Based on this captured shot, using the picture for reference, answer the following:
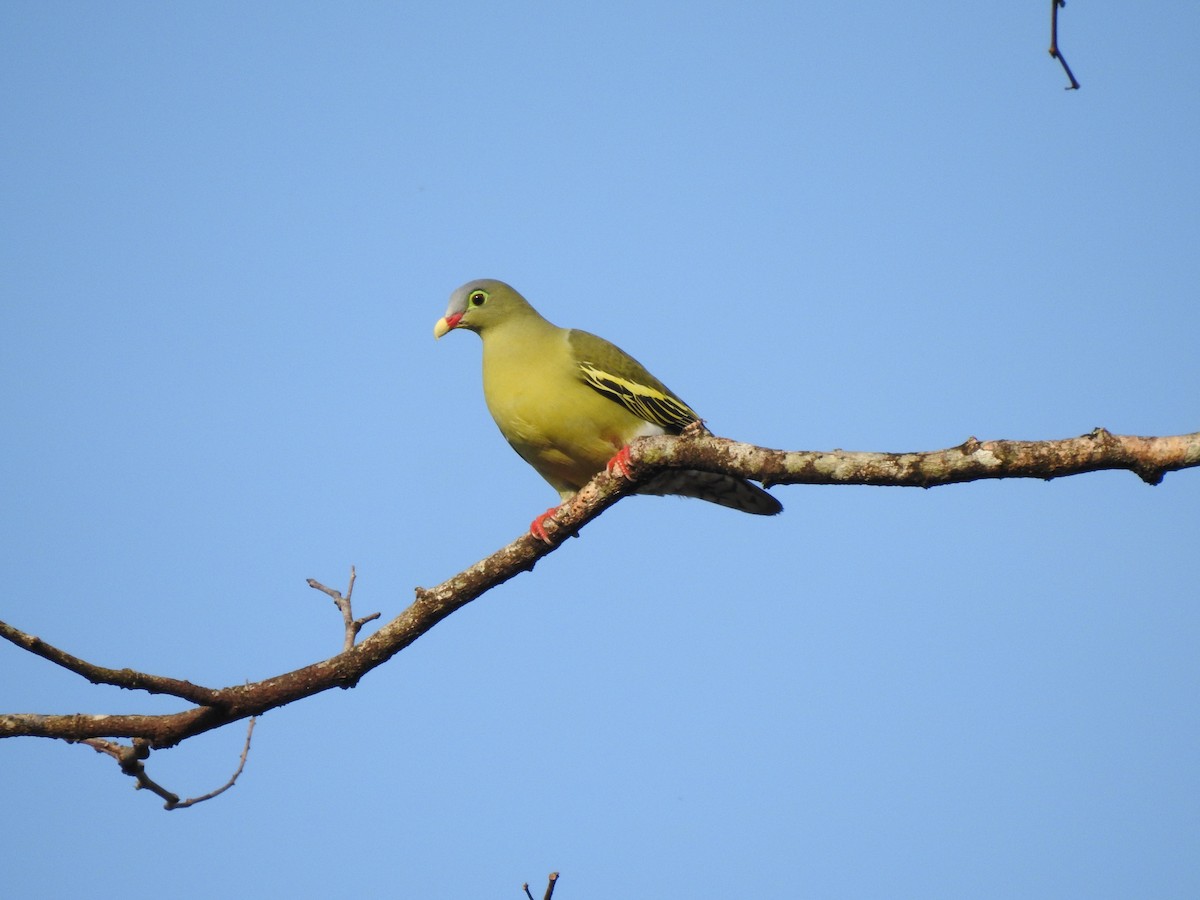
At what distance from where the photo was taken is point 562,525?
511 cm

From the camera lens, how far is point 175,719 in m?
4.51

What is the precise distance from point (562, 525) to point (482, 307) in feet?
8.21

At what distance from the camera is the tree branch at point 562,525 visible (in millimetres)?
3863

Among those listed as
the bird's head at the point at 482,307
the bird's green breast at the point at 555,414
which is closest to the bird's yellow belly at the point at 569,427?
the bird's green breast at the point at 555,414

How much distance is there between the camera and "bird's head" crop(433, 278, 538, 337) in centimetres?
713

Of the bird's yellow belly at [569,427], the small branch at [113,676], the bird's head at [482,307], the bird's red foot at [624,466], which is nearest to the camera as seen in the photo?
the small branch at [113,676]

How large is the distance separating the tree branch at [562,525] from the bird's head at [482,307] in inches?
86.4

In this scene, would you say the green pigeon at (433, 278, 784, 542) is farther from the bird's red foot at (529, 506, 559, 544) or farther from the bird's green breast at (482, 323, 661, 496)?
the bird's red foot at (529, 506, 559, 544)

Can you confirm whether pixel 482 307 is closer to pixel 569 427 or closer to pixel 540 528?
pixel 569 427

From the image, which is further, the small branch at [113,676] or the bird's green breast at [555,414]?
the bird's green breast at [555,414]

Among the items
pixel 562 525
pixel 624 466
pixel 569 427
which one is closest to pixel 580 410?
pixel 569 427

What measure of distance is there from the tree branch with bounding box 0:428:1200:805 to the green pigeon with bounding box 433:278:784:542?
3.79 feet

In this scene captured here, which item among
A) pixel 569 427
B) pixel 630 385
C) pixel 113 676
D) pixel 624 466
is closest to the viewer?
pixel 113 676

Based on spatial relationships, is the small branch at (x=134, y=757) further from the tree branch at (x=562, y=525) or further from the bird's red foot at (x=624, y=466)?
the bird's red foot at (x=624, y=466)
